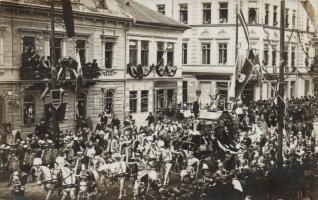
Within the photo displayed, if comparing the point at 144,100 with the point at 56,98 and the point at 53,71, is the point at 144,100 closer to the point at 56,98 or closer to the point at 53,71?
the point at 56,98

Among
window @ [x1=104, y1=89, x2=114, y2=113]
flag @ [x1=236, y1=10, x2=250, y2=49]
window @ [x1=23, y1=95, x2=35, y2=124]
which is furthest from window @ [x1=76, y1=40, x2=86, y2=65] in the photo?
flag @ [x1=236, y1=10, x2=250, y2=49]

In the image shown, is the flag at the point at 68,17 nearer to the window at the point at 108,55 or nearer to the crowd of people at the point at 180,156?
the window at the point at 108,55

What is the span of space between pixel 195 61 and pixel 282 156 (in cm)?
304

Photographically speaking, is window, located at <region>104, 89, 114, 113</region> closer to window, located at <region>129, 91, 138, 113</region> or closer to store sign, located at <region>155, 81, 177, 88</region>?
window, located at <region>129, 91, 138, 113</region>

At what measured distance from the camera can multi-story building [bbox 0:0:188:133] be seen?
26.3ft

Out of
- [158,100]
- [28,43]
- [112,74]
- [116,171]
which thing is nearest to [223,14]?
[158,100]

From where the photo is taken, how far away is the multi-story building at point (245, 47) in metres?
11.4

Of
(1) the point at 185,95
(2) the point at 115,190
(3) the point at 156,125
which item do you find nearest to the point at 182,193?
(2) the point at 115,190

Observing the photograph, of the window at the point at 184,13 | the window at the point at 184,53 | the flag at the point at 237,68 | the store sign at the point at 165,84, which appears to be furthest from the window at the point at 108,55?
the window at the point at 184,13

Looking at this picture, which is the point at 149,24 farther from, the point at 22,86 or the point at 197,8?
the point at 22,86

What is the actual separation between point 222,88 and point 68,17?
422 centimetres

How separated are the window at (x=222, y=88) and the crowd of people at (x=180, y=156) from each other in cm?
47

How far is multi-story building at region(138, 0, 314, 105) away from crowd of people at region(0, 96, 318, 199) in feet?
1.69

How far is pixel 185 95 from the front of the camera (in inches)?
443
